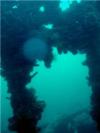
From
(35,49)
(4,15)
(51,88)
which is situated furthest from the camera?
(51,88)

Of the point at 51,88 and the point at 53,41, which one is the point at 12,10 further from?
the point at 51,88

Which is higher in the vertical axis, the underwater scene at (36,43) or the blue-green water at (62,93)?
the blue-green water at (62,93)

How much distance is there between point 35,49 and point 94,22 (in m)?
2.94

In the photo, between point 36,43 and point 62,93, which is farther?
point 62,93

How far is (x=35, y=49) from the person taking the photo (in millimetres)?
11375

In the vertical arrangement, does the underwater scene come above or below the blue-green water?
below

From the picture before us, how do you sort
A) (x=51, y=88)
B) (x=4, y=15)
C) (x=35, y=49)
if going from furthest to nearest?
(x=51, y=88)
(x=35, y=49)
(x=4, y=15)

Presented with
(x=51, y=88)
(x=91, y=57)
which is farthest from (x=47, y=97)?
(x=91, y=57)

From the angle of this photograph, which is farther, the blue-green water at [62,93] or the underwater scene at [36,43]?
the blue-green water at [62,93]

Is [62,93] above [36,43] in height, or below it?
above

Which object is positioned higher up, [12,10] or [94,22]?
[12,10]

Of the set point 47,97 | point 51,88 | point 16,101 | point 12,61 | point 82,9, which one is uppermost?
point 51,88

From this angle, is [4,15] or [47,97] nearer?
[4,15]

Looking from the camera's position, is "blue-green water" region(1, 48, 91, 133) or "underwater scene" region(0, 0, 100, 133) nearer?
"underwater scene" region(0, 0, 100, 133)
